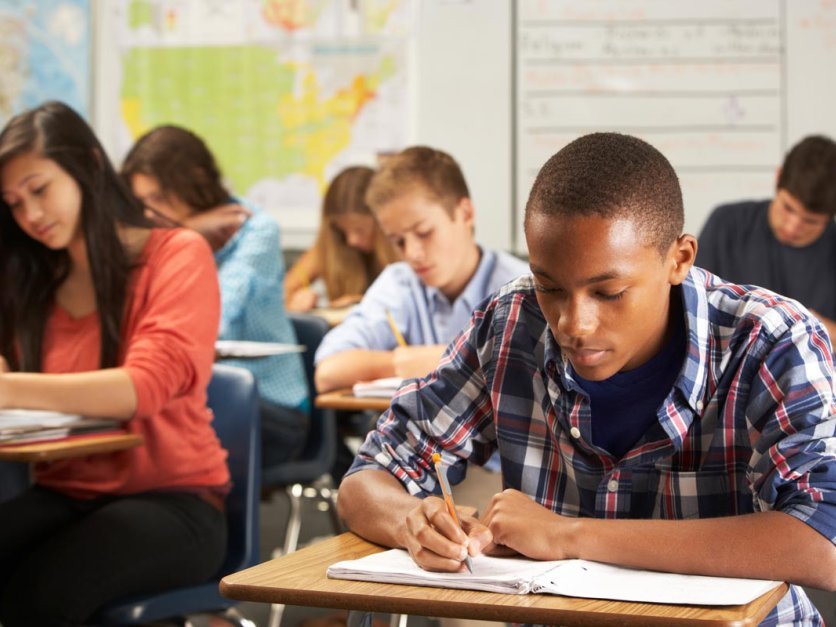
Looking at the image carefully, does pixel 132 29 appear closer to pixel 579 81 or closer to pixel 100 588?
pixel 579 81

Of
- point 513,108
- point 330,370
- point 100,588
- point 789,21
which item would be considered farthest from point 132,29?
point 100,588

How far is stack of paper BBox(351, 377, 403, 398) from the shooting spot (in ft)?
8.97

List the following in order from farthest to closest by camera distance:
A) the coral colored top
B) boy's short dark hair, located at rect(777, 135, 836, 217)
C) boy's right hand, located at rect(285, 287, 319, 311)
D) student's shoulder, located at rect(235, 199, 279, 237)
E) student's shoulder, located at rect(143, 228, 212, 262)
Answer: boy's right hand, located at rect(285, 287, 319, 311), boy's short dark hair, located at rect(777, 135, 836, 217), student's shoulder, located at rect(235, 199, 279, 237), student's shoulder, located at rect(143, 228, 212, 262), the coral colored top

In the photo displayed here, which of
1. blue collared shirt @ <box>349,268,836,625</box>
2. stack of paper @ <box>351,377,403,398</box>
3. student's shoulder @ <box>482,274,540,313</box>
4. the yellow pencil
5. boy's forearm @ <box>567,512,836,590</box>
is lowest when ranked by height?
stack of paper @ <box>351,377,403,398</box>

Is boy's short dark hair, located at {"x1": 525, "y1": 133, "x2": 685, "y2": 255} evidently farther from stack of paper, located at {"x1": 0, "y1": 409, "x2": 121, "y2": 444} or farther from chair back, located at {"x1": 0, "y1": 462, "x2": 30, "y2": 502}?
chair back, located at {"x1": 0, "y1": 462, "x2": 30, "y2": 502}

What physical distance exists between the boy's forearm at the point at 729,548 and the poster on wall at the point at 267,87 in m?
4.65

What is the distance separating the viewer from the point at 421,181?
301 cm

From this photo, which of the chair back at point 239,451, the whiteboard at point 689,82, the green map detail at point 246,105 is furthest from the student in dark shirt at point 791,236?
the chair back at point 239,451

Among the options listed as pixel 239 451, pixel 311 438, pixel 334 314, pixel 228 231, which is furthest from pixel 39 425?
pixel 334 314

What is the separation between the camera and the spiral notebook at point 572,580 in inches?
43.9

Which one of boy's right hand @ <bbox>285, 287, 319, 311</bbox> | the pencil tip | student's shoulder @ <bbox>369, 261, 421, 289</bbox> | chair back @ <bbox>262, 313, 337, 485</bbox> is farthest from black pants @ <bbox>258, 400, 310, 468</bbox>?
the pencil tip

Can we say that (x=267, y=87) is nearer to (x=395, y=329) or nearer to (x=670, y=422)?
(x=395, y=329)

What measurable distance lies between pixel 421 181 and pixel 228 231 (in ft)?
3.41

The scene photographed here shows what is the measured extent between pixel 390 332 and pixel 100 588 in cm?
126
